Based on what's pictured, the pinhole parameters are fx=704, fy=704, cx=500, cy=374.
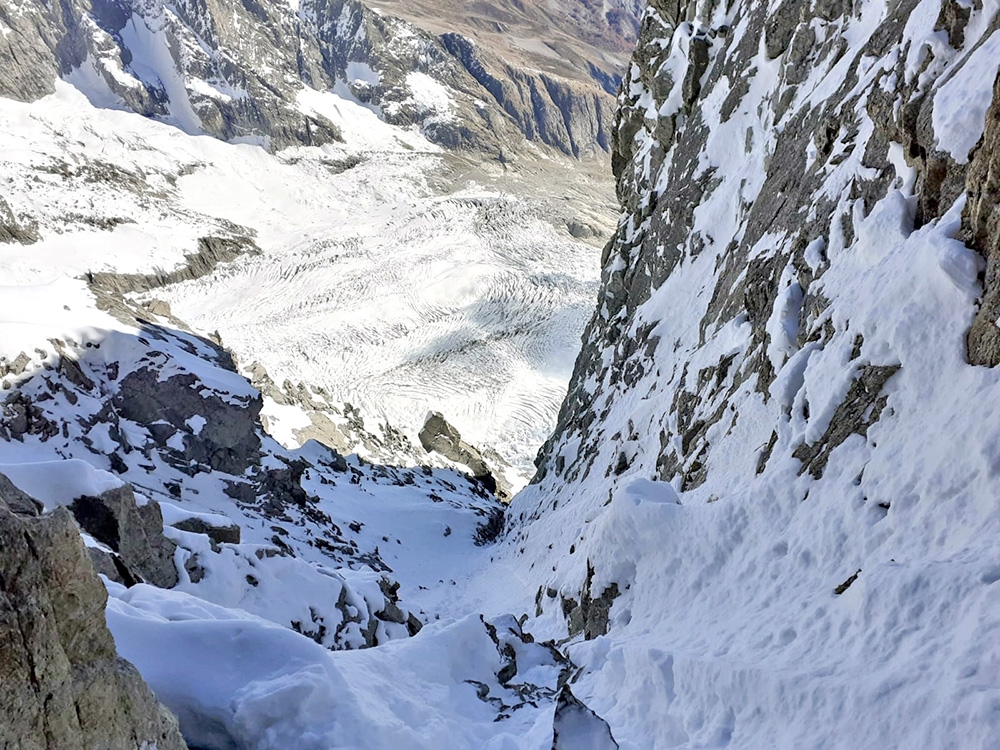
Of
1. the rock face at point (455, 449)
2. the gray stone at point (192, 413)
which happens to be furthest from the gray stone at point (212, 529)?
the rock face at point (455, 449)

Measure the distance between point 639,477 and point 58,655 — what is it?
42.4ft

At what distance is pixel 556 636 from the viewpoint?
14758mm

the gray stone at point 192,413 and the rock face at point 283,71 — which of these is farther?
the rock face at point 283,71

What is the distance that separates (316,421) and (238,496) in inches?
582

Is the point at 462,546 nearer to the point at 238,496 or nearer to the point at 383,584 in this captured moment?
the point at 238,496

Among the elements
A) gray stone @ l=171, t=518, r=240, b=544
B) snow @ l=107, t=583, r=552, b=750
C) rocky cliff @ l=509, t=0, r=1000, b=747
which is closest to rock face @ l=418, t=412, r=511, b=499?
rocky cliff @ l=509, t=0, r=1000, b=747

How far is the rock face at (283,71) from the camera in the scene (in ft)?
315

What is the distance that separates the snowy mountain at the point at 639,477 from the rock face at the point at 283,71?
59.5 metres

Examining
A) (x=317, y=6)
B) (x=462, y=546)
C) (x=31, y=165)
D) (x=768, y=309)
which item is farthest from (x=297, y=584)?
(x=317, y=6)

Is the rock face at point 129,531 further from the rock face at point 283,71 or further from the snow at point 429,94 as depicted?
the snow at point 429,94

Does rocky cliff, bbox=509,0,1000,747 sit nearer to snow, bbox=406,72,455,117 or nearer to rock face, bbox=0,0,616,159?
rock face, bbox=0,0,616,159

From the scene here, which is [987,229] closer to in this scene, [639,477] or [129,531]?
[639,477]

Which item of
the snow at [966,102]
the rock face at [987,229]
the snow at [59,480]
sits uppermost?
the snow at [966,102]

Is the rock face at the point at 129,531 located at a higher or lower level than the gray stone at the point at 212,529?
higher
